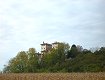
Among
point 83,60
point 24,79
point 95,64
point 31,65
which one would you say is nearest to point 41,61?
point 31,65

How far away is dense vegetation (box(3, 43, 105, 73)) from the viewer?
86681 mm

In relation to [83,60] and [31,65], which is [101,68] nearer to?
[83,60]

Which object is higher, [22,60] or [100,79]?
[22,60]

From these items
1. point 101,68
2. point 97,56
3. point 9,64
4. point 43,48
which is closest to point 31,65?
point 9,64

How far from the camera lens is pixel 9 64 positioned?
395 feet

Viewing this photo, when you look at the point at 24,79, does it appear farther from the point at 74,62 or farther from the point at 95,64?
the point at 74,62

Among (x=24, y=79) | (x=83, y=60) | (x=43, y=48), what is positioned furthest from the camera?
(x=43, y=48)

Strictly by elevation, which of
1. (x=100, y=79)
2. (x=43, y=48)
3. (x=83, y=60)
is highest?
(x=43, y=48)

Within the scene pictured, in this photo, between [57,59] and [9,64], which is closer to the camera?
[57,59]

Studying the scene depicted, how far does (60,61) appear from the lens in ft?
352

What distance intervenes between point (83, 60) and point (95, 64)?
10.5 m

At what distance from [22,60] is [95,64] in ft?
144

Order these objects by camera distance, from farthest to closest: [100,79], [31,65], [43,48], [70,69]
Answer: [43,48] → [31,65] → [70,69] → [100,79]

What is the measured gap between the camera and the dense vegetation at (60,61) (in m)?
86.7
